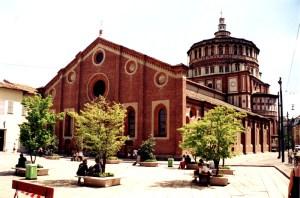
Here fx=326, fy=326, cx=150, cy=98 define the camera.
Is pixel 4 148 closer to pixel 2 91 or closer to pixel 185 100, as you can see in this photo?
pixel 2 91

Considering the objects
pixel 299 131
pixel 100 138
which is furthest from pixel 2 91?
pixel 299 131

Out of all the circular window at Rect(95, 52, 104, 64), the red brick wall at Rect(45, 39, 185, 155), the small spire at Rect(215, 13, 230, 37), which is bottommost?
the red brick wall at Rect(45, 39, 185, 155)

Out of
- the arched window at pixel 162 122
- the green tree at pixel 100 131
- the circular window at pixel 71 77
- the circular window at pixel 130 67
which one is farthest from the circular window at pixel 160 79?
the green tree at pixel 100 131

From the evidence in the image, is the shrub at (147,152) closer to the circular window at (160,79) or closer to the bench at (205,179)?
the circular window at (160,79)

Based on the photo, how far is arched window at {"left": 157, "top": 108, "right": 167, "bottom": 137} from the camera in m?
33.3

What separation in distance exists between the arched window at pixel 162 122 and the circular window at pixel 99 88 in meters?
8.86

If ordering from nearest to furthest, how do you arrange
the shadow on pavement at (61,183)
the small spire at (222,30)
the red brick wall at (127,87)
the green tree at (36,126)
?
the shadow on pavement at (61,183)
the green tree at (36,126)
the red brick wall at (127,87)
the small spire at (222,30)

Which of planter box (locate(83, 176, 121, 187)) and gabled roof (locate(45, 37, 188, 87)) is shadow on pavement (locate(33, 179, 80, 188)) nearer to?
planter box (locate(83, 176, 121, 187))

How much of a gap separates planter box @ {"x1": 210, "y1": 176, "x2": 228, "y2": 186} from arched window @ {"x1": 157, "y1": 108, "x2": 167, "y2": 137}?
16694 millimetres

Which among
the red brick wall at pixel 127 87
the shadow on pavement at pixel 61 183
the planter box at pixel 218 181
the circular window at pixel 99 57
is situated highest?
the circular window at pixel 99 57

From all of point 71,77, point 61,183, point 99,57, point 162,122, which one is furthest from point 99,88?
point 61,183

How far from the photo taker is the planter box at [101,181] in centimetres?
1503

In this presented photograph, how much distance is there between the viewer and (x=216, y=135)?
17328 millimetres

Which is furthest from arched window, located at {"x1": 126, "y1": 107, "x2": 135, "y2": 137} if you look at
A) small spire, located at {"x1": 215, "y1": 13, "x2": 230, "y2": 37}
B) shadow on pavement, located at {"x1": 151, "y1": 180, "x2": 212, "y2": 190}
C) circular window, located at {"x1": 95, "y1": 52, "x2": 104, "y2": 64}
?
small spire, located at {"x1": 215, "y1": 13, "x2": 230, "y2": 37}
